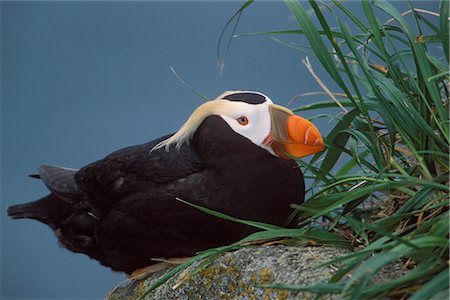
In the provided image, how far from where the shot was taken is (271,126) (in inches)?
50.8

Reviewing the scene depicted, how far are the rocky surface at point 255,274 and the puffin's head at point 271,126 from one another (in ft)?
0.58

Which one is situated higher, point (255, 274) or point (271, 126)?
point (271, 126)

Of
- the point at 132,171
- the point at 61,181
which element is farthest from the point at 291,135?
the point at 61,181

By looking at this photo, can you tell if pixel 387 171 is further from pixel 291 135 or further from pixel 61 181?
pixel 61 181

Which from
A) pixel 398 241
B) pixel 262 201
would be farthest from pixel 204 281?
pixel 398 241

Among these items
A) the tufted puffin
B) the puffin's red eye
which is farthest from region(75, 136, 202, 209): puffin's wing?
the puffin's red eye

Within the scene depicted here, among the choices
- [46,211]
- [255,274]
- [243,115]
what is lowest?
[255,274]

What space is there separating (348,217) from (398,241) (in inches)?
10.9

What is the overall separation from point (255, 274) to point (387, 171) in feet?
0.96

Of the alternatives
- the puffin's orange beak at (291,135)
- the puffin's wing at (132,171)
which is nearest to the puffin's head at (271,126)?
the puffin's orange beak at (291,135)

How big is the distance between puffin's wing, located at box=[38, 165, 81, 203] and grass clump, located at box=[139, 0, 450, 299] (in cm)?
48

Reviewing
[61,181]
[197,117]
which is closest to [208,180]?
[197,117]

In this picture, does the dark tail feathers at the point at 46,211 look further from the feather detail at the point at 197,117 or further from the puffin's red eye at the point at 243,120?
the puffin's red eye at the point at 243,120

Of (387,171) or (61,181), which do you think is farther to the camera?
(61,181)
